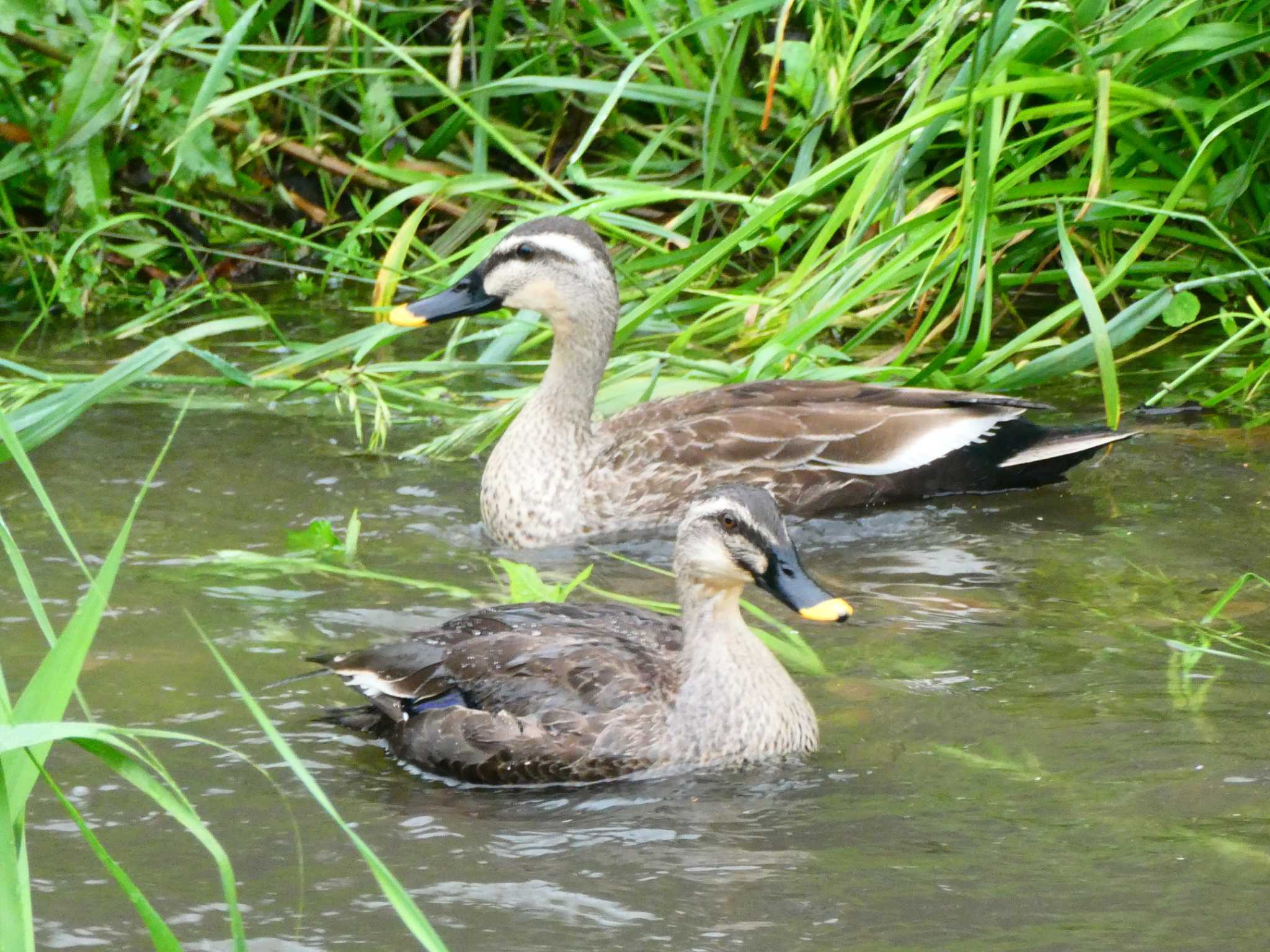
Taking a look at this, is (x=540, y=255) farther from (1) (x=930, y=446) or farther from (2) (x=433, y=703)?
(2) (x=433, y=703)

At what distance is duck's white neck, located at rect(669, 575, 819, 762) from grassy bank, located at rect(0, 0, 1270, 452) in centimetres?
175

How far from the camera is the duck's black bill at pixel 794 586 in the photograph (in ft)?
14.8

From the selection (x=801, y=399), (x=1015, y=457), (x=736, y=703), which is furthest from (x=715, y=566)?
(x=1015, y=457)

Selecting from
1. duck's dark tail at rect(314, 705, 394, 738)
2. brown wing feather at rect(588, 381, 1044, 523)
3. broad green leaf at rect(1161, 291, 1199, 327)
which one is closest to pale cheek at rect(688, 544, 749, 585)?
duck's dark tail at rect(314, 705, 394, 738)

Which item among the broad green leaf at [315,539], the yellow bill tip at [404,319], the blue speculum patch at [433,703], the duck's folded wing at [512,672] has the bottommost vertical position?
the blue speculum patch at [433,703]

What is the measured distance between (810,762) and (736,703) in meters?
0.22

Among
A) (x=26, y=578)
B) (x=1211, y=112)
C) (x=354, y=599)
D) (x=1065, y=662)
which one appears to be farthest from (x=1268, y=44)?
(x=26, y=578)

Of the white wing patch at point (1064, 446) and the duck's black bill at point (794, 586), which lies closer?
the duck's black bill at point (794, 586)

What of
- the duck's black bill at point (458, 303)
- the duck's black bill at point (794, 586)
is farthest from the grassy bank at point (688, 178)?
the duck's black bill at point (794, 586)

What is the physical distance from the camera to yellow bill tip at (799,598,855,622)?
14.6ft

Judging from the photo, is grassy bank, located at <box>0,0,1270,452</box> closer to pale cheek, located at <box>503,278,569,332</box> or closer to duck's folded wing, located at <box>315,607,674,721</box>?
pale cheek, located at <box>503,278,569,332</box>

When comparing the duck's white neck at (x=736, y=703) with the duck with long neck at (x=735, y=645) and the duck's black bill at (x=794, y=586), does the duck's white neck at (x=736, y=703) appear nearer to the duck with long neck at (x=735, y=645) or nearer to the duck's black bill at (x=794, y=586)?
the duck with long neck at (x=735, y=645)

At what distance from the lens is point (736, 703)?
4.62 meters

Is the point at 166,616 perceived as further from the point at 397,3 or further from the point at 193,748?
the point at 397,3
